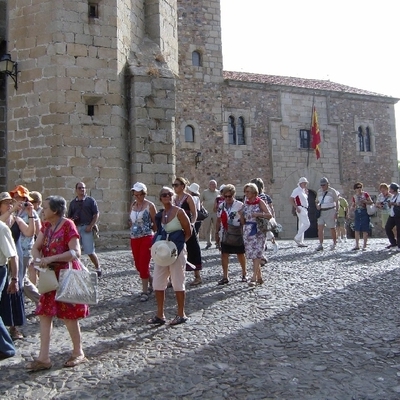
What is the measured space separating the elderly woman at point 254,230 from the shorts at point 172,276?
1.78 m

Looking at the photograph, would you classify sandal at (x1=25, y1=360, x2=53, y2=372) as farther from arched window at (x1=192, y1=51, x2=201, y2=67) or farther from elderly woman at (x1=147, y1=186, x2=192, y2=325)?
arched window at (x1=192, y1=51, x2=201, y2=67)

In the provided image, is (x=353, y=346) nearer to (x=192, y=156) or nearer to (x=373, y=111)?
(x=192, y=156)

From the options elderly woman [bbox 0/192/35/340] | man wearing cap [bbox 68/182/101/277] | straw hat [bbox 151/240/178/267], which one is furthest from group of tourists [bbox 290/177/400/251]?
elderly woman [bbox 0/192/35/340]

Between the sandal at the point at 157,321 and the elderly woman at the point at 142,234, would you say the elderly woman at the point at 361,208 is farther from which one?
the sandal at the point at 157,321

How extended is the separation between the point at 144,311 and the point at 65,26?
7134 mm

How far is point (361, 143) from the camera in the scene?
25.6 m

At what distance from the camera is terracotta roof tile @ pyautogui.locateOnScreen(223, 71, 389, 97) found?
23.5m

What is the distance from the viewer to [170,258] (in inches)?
215

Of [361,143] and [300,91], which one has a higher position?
[300,91]

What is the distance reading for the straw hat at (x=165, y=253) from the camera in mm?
5453

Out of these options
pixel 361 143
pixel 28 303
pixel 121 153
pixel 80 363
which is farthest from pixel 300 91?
pixel 80 363

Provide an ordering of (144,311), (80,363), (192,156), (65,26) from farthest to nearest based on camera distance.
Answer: (192,156) < (65,26) < (144,311) < (80,363)

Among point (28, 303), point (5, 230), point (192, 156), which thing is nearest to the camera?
point (5, 230)

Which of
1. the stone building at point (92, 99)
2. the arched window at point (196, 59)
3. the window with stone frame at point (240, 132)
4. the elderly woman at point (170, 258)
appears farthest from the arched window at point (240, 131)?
the elderly woman at point (170, 258)
